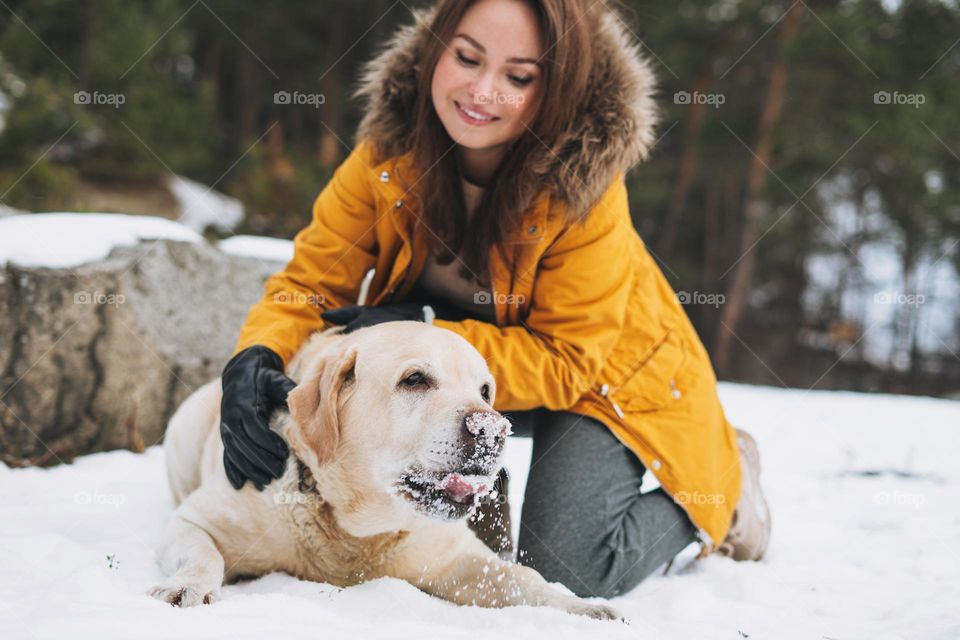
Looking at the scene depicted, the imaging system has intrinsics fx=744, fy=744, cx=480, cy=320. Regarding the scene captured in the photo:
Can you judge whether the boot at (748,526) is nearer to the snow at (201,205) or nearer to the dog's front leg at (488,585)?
the dog's front leg at (488,585)

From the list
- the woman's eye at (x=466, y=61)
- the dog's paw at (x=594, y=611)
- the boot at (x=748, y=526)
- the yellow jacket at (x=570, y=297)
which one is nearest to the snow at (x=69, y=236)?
the yellow jacket at (x=570, y=297)

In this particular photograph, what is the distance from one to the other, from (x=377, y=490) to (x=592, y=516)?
106 centimetres

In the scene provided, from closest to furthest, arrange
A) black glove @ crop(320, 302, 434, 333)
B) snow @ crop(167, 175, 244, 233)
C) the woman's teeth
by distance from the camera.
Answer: black glove @ crop(320, 302, 434, 333) → the woman's teeth → snow @ crop(167, 175, 244, 233)

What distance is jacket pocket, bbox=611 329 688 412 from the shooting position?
10.1 feet

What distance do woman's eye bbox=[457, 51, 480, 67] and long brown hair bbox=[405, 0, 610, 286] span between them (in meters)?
0.10

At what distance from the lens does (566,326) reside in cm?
296

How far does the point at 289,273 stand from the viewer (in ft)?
10.5

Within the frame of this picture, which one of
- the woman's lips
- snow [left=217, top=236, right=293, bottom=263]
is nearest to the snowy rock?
snow [left=217, top=236, right=293, bottom=263]

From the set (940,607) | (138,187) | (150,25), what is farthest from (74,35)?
(940,607)

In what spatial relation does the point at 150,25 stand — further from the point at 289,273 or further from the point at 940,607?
the point at 940,607

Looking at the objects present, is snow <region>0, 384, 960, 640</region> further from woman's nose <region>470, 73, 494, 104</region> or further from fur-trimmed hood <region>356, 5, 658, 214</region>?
woman's nose <region>470, 73, 494, 104</region>

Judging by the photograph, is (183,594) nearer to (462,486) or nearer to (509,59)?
(462,486)

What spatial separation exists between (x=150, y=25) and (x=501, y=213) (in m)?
11.4

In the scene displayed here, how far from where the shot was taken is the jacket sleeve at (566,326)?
2850mm
